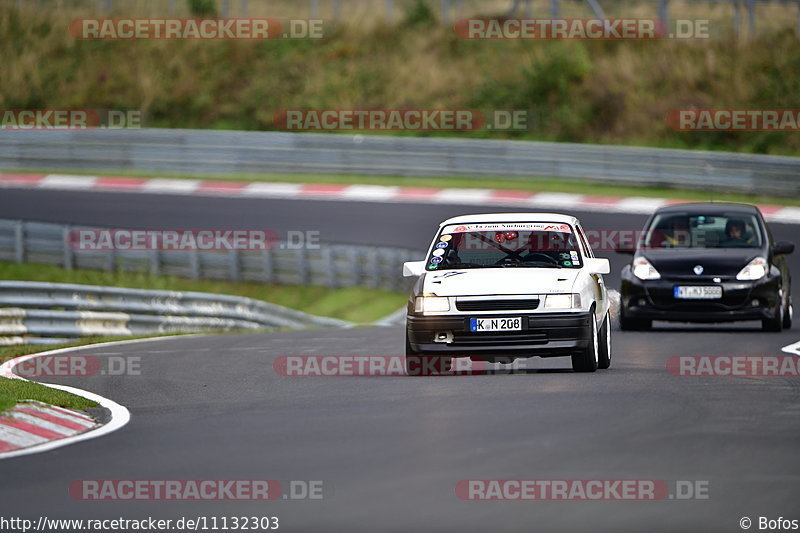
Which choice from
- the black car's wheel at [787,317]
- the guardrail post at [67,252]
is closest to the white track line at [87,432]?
the black car's wheel at [787,317]

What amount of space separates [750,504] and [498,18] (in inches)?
1495

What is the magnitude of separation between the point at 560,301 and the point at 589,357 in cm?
67

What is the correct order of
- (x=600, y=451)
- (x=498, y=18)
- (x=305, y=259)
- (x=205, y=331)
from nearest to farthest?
(x=600, y=451) → (x=205, y=331) → (x=305, y=259) → (x=498, y=18)

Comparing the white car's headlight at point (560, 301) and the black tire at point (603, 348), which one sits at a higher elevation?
the white car's headlight at point (560, 301)

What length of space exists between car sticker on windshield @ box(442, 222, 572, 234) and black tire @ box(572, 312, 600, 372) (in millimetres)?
1108

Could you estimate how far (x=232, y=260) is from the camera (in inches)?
1106

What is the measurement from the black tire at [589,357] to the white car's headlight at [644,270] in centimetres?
447

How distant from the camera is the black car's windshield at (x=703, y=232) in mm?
18547

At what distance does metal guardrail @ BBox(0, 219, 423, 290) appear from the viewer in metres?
27.0

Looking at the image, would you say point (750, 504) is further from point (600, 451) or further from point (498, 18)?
point (498, 18)

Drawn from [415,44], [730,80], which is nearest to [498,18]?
[415,44]

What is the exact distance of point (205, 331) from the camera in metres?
23.9

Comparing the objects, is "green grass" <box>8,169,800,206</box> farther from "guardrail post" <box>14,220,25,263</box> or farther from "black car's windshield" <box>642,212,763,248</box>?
"black car's windshield" <box>642,212,763,248</box>

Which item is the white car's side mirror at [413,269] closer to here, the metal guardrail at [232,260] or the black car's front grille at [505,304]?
the black car's front grille at [505,304]
